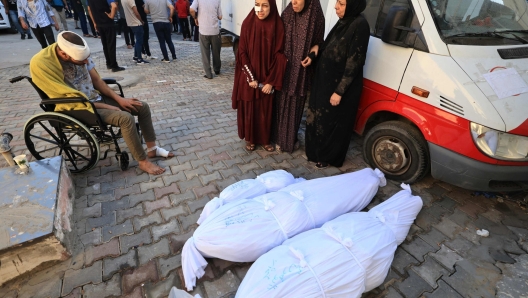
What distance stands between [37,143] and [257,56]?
318 cm

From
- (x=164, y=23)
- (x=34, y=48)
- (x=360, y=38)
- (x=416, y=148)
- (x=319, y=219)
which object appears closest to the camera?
(x=319, y=219)

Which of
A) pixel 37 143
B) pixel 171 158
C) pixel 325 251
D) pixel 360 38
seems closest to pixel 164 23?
pixel 37 143

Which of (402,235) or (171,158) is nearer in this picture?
(402,235)

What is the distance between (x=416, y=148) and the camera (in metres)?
2.66

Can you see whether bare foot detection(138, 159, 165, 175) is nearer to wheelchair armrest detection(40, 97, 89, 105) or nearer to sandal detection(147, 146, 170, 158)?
sandal detection(147, 146, 170, 158)

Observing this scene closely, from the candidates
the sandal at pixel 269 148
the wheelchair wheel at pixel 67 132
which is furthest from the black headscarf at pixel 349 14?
the wheelchair wheel at pixel 67 132

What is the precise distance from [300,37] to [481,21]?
1.66 metres

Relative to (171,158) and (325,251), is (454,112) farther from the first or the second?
(171,158)

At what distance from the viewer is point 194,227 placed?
236cm

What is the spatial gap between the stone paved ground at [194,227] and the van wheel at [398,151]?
195 millimetres

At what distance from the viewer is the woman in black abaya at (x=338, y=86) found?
249cm

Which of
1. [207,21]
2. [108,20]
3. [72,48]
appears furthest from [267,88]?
[108,20]

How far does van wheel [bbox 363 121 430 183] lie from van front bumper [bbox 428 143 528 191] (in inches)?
6.8

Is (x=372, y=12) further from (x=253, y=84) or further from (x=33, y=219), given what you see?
(x=33, y=219)
